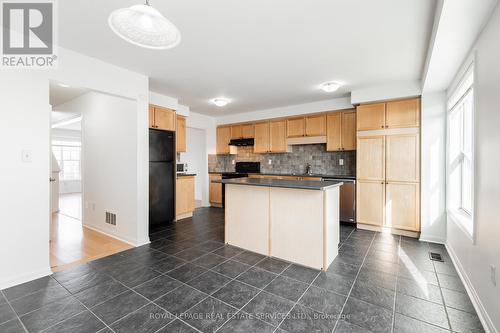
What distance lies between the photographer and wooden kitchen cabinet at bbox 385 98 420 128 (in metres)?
3.65

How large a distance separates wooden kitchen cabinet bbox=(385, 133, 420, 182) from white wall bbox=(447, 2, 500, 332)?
1726 millimetres

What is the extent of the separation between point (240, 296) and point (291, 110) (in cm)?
420

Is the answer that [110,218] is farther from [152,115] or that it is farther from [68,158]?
[68,158]

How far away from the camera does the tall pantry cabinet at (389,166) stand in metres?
3.66

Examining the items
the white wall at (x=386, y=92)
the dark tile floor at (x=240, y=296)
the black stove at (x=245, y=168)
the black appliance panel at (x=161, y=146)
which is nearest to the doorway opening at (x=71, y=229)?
the dark tile floor at (x=240, y=296)

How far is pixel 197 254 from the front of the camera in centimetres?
293

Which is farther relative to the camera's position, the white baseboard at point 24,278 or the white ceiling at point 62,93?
the white ceiling at point 62,93

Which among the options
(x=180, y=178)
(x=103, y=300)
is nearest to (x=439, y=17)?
(x=103, y=300)

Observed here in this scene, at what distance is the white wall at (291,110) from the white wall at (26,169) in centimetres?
378

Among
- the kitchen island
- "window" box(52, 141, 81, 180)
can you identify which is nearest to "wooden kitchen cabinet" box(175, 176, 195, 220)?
the kitchen island

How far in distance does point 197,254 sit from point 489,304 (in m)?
2.78

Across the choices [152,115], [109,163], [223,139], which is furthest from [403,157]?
[109,163]

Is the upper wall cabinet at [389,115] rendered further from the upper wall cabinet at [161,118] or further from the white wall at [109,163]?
the white wall at [109,163]

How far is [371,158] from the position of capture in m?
4.01
